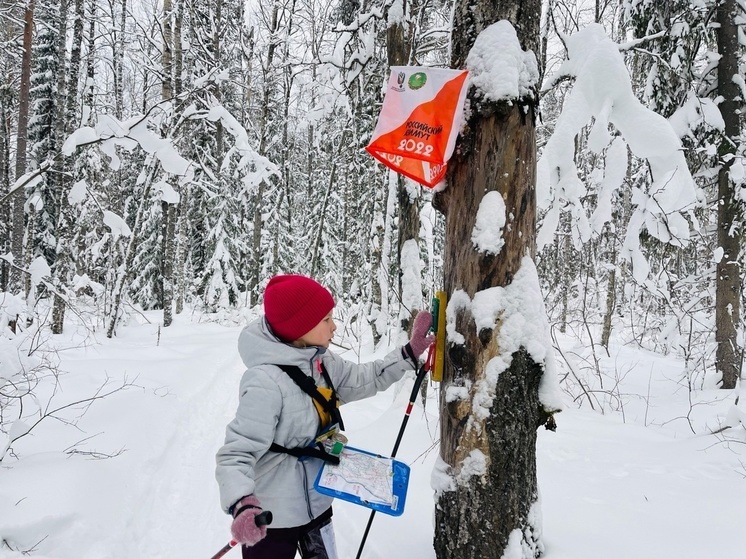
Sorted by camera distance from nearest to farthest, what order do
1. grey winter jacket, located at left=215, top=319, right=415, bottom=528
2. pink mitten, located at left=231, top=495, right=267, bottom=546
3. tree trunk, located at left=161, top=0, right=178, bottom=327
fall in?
1. pink mitten, located at left=231, top=495, right=267, bottom=546
2. grey winter jacket, located at left=215, top=319, right=415, bottom=528
3. tree trunk, located at left=161, top=0, right=178, bottom=327

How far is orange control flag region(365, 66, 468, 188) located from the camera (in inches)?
83.0

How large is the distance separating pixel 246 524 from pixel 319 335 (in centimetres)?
88

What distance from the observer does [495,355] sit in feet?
6.85

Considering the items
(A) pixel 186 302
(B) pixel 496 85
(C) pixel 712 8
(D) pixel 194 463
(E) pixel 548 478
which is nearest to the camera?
(B) pixel 496 85

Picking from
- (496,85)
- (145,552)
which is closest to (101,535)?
(145,552)

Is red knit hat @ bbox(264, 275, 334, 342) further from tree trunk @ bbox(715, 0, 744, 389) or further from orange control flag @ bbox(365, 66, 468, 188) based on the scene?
tree trunk @ bbox(715, 0, 744, 389)

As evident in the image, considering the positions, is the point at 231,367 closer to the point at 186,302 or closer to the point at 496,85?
the point at 496,85

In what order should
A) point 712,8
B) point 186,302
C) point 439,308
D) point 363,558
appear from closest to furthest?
point 439,308
point 363,558
point 712,8
point 186,302

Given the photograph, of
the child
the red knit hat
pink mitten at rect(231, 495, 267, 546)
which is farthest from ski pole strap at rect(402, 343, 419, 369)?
pink mitten at rect(231, 495, 267, 546)

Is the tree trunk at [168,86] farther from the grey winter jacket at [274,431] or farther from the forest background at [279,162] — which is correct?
the grey winter jacket at [274,431]

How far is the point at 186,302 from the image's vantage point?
80.5ft

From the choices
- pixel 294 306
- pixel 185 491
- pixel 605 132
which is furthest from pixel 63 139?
pixel 605 132

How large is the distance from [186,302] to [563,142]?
2481 centimetres

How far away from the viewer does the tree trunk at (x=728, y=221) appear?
6.98 m
